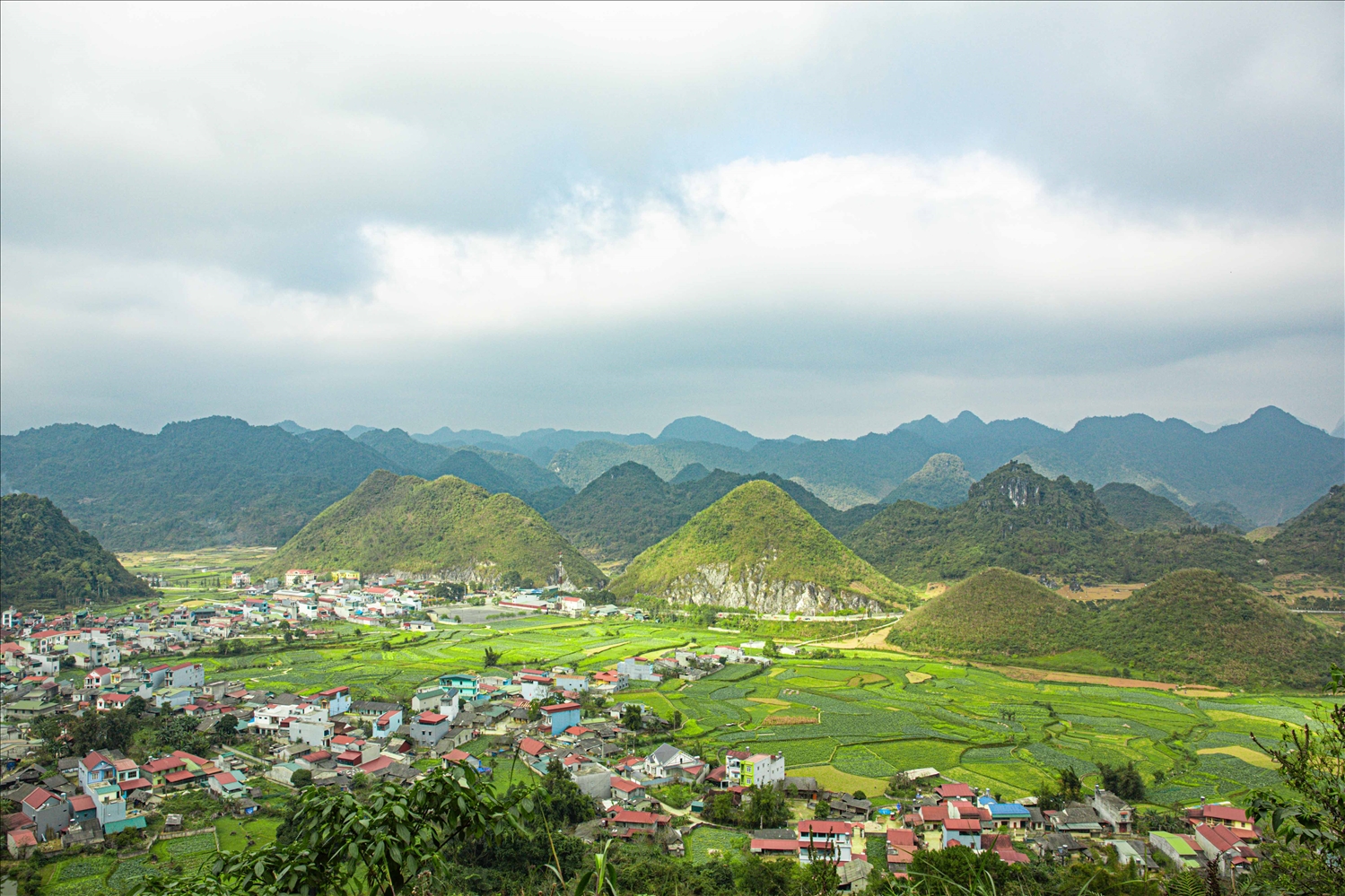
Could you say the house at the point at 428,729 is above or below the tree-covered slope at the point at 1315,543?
below

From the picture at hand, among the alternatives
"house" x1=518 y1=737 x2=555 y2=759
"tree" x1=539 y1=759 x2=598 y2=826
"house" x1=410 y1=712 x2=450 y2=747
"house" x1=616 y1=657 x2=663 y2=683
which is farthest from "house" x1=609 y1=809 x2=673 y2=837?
"house" x1=616 y1=657 x2=663 y2=683

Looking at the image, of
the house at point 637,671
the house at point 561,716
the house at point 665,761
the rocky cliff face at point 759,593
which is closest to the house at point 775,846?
the house at point 665,761

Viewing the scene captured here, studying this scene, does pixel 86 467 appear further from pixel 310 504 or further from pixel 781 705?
pixel 781 705

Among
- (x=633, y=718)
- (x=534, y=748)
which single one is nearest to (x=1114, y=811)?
(x=633, y=718)

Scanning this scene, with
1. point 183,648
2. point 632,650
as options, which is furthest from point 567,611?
point 183,648

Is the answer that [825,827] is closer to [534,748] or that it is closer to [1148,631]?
[534,748]

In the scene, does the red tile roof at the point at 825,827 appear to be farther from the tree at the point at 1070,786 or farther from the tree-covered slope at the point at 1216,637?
the tree-covered slope at the point at 1216,637
